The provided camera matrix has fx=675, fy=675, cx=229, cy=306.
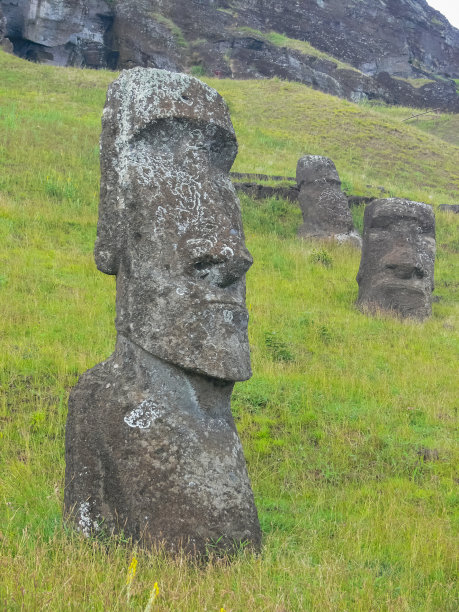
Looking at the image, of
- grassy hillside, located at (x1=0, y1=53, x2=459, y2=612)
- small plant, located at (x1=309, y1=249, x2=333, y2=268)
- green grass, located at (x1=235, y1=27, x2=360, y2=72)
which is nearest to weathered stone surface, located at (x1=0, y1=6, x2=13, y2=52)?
green grass, located at (x1=235, y1=27, x2=360, y2=72)

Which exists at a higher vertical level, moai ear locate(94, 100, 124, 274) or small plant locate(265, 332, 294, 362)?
moai ear locate(94, 100, 124, 274)

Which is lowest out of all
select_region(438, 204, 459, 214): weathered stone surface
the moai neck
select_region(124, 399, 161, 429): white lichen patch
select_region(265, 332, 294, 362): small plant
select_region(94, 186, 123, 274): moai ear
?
select_region(265, 332, 294, 362): small plant

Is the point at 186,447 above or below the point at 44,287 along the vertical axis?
above

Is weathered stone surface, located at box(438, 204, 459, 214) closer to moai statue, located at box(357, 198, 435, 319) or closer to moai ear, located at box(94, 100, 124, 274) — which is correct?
moai statue, located at box(357, 198, 435, 319)

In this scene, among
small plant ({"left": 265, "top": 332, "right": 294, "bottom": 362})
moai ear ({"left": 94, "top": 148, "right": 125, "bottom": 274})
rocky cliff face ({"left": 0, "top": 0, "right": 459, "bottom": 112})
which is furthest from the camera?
rocky cliff face ({"left": 0, "top": 0, "right": 459, "bottom": 112})

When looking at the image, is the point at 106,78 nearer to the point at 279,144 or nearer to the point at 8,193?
the point at 279,144

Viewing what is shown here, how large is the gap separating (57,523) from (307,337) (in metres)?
5.99

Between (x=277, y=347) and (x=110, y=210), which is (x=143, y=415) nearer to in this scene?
(x=110, y=210)

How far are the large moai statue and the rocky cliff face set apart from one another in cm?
4412

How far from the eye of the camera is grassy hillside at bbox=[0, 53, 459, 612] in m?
3.09

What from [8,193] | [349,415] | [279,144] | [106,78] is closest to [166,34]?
[106,78]

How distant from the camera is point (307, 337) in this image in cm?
945

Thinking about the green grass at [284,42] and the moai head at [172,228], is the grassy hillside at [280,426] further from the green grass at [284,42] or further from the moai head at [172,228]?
the green grass at [284,42]

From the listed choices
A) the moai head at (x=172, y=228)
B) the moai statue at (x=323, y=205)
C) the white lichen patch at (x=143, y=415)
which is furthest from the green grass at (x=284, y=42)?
the white lichen patch at (x=143, y=415)
